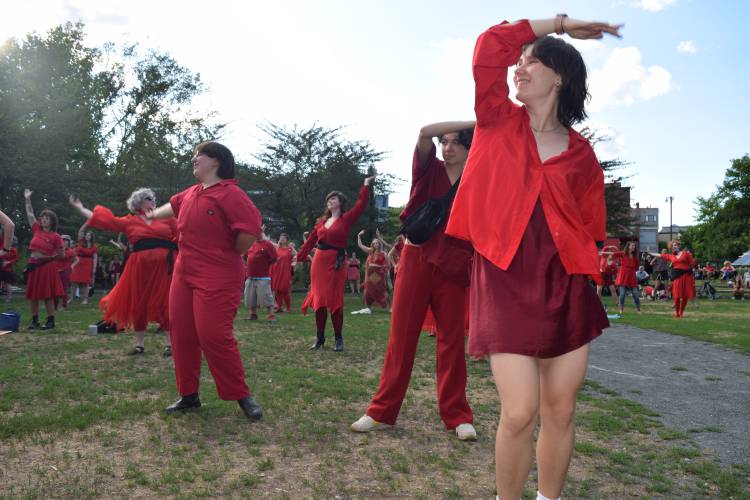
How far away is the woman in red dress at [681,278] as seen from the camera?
1712cm

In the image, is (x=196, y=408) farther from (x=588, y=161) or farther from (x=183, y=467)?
(x=588, y=161)

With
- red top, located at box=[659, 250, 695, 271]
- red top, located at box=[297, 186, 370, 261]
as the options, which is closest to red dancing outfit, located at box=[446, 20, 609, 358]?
red top, located at box=[297, 186, 370, 261]

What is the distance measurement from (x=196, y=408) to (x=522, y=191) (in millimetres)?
3680

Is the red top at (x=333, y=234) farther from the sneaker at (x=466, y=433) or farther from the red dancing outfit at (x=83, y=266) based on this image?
Result: the red dancing outfit at (x=83, y=266)

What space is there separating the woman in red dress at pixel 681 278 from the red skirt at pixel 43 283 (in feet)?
47.0

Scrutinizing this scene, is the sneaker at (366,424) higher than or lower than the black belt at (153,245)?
lower

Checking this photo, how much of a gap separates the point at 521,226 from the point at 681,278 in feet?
54.2

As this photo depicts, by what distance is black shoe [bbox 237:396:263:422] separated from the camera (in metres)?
5.01

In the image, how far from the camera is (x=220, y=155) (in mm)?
5297

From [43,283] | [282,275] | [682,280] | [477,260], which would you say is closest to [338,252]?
[43,283]

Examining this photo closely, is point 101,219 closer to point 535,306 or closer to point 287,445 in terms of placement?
point 287,445

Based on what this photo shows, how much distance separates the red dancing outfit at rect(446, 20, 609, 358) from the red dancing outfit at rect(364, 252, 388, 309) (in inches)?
608

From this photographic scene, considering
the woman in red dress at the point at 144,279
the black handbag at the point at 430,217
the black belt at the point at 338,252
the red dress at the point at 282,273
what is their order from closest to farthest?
the black handbag at the point at 430,217 → the woman in red dress at the point at 144,279 → the black belt at the point at 338,252 → the red dress at the point at 282,273

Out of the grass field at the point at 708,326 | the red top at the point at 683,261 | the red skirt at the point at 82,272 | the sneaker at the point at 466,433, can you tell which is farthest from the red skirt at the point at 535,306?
the red skirt at the point at 82,272
